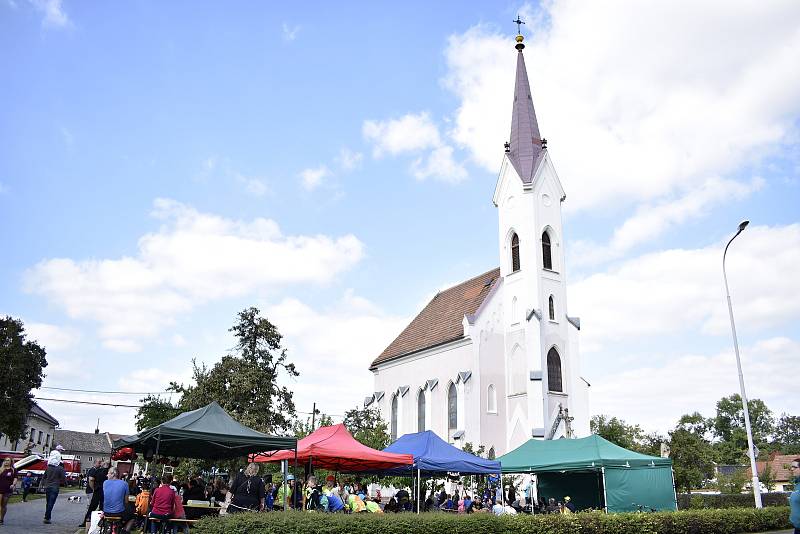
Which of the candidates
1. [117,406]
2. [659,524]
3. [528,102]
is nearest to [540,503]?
[659,524]

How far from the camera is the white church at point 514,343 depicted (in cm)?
3541

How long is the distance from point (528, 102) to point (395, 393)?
21663mm

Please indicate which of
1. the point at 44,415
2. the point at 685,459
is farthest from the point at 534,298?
the point at 44,415

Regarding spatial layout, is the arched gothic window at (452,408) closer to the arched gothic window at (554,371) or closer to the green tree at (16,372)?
the arched gothic window at (554,371)

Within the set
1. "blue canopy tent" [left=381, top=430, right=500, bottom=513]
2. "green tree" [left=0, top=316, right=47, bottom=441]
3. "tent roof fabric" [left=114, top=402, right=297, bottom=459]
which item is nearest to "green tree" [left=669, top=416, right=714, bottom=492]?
"blue canopy tent" [left=381, top=430, right=500, bottom=513]

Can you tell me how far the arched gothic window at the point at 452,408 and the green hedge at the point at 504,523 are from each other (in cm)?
1767

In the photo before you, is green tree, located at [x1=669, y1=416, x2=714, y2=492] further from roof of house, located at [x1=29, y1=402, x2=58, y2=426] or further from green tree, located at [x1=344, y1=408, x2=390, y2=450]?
roof of house, located at [x1=29, y1=402, x2=58, y2=426]

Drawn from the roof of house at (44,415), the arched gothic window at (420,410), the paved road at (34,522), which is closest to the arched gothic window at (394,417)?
the arched gothic window at (420,410)

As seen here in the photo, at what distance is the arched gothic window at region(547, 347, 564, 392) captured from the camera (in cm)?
3566

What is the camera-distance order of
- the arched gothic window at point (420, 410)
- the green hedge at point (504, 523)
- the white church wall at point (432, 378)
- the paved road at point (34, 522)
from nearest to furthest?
the green hedge at point (504, 523), the paved road at point (34, 522), the white church wall at point (432, 378), the arched gothic window at point (420, 410)

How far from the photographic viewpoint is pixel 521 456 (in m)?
25.4

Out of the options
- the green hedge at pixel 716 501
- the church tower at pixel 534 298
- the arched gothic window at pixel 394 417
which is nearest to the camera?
the green hedge at pixel 716 501

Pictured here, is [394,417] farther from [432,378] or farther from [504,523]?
[504,523]

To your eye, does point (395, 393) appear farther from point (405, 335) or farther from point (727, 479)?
point (727, 479)
